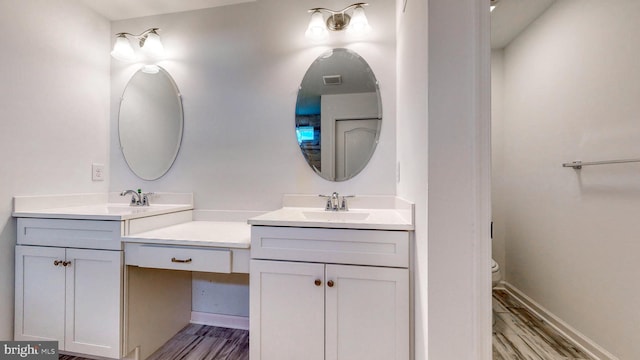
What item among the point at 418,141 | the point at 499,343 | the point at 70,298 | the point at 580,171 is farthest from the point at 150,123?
the point at 580,171

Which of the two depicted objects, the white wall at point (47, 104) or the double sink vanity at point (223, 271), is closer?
the double sink vanity at point (223, 271)

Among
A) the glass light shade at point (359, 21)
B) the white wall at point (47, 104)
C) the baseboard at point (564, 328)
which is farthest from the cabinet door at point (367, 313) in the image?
the white wall at point (47, 104)

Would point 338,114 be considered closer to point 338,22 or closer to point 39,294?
point 338,22

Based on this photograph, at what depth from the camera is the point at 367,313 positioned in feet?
3.93

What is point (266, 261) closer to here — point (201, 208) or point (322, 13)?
point (201, 208)

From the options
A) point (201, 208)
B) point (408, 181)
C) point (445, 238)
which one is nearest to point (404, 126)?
point (408, 181)

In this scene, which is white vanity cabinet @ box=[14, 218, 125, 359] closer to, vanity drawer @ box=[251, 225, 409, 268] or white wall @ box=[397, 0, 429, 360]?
vanity drawer @ box=[251, 225, 409, 268]

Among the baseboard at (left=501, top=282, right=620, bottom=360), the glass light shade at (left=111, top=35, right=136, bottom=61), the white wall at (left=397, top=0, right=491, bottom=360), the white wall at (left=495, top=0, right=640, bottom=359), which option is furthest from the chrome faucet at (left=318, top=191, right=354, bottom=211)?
the glass light shade at (left=111, top=35, right=136, bottom=61)

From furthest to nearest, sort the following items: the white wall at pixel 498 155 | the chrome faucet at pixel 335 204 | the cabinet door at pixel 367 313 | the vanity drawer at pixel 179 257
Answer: the white wall at pixel 498 155, the chrome faucet at pixel 335 204, the vanity drawer at pixel 179 257, the cabinet door at pixel 367 313

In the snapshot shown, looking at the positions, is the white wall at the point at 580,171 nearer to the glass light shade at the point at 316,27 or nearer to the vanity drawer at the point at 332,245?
the vanity drawer at the point at 332,245

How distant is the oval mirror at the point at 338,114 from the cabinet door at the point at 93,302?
1.25 metres

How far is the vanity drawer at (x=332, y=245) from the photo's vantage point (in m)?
1.18

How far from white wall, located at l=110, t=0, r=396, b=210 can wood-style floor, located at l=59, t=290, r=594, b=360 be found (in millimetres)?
845

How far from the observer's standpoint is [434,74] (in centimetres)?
88
